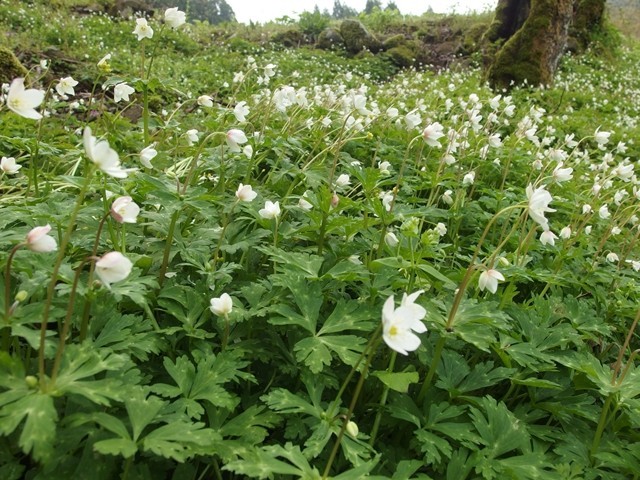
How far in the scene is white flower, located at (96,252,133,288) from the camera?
142 centimetres

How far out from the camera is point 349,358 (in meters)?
1.82

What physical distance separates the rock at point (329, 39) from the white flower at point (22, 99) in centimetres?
1663

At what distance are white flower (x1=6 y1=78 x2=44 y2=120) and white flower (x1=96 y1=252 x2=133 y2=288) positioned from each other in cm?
78

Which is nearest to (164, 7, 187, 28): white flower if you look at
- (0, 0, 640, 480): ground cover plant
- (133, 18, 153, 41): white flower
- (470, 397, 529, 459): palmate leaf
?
(0, 0, 640, 480): ground cover plant

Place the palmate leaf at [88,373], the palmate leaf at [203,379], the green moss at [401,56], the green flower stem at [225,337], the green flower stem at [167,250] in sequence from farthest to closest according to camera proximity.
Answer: the green moss at [401,56], the green flower stem at [167,250], the green flower stem at [225,337], the palmate leaf at [203,379], the palmate leaf at [88,373]

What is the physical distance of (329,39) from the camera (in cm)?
1752

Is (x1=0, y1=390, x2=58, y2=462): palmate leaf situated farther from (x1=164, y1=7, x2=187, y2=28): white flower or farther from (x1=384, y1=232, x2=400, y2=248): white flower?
(x1=164, y1=7, x2=187, y2=28): white flower

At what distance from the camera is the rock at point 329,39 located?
17.3m

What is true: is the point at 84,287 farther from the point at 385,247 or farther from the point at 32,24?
the point at 32,24

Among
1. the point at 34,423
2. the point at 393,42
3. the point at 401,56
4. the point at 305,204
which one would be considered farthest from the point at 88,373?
the point at 393,42

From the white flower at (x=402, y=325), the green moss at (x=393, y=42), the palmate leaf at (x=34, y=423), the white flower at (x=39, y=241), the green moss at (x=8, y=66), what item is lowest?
the palmate leaf at (x=34, y=423)

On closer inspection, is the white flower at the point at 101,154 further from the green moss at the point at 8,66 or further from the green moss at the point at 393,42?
the green moss at the point at 393,42

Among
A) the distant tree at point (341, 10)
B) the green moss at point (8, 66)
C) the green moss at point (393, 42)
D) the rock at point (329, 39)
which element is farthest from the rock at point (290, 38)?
the distant tree at point (341, 10)

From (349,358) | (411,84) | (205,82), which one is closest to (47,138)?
(349,358)
